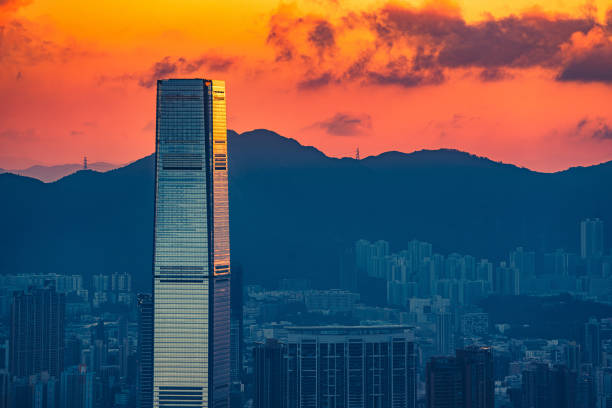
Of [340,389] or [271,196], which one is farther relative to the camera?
[271,196]

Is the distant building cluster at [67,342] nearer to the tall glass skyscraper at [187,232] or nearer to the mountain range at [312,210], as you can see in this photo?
the mountain range at [312,210]

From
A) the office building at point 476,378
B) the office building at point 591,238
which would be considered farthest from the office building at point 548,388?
the office building at point 591,238

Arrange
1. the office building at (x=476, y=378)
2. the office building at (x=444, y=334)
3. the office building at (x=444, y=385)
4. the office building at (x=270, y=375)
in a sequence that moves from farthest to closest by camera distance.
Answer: the office building at (x=444, y=334), the office building at (x=270, y=375), the office building at (x=476, y=378), the office building at (x=444, y=385)

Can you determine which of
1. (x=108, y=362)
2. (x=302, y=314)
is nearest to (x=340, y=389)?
(x=108, y=362)

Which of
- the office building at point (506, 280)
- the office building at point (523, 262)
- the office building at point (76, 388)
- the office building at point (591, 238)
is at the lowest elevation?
the office building at point (76, 388)

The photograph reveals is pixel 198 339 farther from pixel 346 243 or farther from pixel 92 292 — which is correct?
pixel 346 243

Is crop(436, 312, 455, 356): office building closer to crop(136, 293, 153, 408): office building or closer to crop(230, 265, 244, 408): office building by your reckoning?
crop(230, 265, 244, 408): office building
